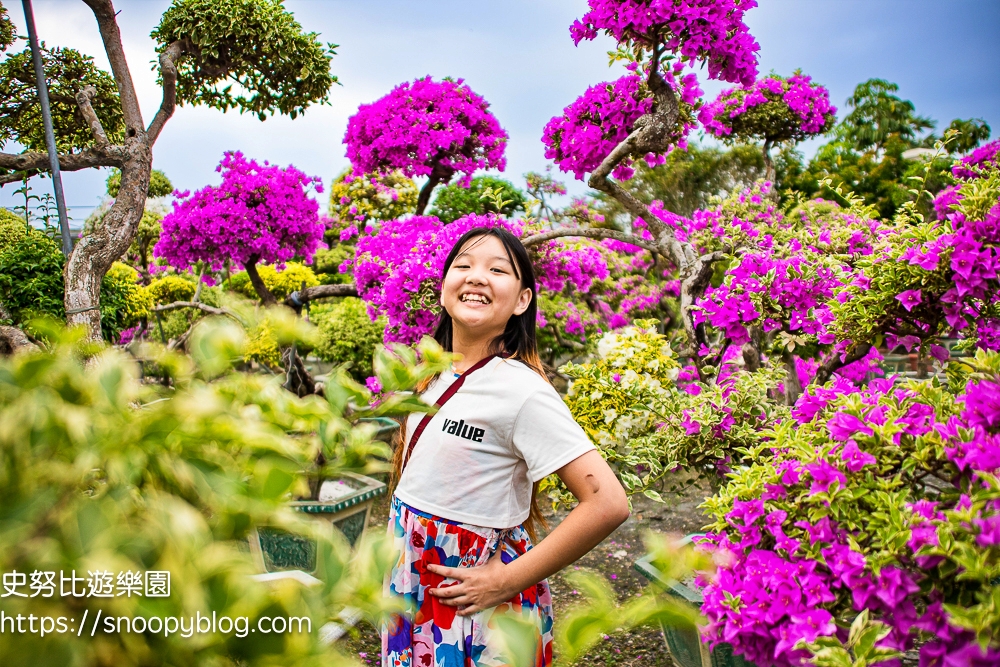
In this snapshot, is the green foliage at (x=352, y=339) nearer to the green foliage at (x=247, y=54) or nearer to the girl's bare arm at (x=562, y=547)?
the green foliage at (x=247, y=54)

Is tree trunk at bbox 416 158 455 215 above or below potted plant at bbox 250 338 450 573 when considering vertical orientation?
above

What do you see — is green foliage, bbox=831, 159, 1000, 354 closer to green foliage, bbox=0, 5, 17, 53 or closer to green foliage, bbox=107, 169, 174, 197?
green foliage, bbox=0, 5, 17, 53

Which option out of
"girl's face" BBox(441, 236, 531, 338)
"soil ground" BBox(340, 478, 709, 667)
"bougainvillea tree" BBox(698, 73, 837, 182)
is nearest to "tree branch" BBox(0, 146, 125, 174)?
"soil ground" BBox(340, 478, 709, 667)

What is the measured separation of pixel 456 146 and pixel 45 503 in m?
4.41

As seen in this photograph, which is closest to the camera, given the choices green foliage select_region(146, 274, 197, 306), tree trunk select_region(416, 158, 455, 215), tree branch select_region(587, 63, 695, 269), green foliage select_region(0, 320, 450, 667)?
green foliage select_region(0, 320, 450, 667)

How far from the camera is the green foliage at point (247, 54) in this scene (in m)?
3.66

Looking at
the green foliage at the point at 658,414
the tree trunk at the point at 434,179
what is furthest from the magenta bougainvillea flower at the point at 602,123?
the tree trunk at the point at 434,179

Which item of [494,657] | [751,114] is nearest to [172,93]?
[494,657]

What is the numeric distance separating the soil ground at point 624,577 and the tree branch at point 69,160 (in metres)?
2.58

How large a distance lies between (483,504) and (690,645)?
1365 mm

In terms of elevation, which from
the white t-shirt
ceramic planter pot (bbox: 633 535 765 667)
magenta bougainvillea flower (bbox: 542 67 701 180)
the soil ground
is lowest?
the soil ground

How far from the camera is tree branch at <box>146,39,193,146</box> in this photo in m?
3.62

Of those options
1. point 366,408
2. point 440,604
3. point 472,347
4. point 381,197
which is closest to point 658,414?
point 472,347

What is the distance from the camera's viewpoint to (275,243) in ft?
14.7
